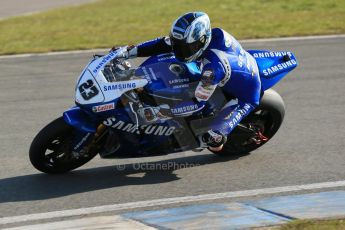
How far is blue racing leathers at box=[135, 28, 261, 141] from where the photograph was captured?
23.0 ft

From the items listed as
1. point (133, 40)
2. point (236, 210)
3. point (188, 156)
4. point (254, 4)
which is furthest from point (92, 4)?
point (236, 210)

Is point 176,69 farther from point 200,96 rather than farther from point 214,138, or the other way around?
point 214,138

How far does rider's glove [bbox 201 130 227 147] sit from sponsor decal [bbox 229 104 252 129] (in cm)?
17

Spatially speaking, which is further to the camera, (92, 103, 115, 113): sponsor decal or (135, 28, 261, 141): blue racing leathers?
(135, 28, 261, 141): blue racing leathers

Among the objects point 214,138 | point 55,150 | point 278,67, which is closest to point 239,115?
point 214,138

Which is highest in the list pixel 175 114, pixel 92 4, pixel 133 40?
pixel 92 4

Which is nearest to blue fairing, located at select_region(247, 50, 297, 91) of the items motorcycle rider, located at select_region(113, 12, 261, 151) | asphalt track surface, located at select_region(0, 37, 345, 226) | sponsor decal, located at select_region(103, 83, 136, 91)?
motorcycle rider, located at select_region(113, 12, 261, 151)

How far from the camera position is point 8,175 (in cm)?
729

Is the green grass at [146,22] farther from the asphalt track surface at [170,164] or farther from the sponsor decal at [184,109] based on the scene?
the sponsor decal at [184,109]

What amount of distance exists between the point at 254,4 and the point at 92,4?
594 cm

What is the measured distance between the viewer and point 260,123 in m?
7.90

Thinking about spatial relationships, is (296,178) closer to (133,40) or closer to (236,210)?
(236,210)

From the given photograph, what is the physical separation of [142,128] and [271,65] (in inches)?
64.7

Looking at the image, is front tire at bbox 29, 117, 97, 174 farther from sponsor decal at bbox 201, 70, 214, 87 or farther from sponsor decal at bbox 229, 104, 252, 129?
sponsor decal at bbox 229, 104, 252, 129
